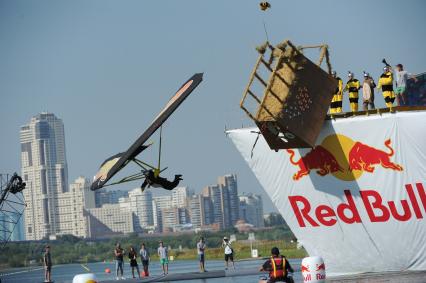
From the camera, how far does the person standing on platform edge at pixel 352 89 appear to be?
3822 cm

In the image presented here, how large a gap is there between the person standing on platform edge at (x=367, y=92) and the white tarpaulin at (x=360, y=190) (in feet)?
3.60

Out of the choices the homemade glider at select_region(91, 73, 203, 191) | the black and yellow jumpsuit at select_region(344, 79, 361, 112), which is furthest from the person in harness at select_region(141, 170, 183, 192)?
the black and yellow jumpsuit at select_region(344, 79, 361, 112)

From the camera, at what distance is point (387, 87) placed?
3753cm

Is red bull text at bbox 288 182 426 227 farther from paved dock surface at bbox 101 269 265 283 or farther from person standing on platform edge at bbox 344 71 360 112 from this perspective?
paved dock surface at bbox 101 269 265 283

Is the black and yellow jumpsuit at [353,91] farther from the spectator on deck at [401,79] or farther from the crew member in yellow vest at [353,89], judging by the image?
the spectator on deck at [401,79]

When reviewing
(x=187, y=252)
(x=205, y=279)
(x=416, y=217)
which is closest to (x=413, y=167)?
(x=416, y=217)

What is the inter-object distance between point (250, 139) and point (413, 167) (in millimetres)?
6198

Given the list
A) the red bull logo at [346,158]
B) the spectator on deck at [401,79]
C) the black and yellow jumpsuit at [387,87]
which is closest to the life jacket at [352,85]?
the black and yellow jumpsuit at [387,87]

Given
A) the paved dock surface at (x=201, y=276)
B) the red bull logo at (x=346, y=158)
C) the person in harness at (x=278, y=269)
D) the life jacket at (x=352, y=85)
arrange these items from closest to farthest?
the person in harness at (x=278, y=269)
the red bull logo at (x=346, y=158)
the life jacket at (x=352, y=85)
the paved dock surface at (x=201, y=276)

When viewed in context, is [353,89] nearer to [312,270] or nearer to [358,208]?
[358,208]

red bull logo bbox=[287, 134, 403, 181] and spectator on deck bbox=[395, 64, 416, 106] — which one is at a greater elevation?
spectator on deck bbox=[395, 64, 416, 106]

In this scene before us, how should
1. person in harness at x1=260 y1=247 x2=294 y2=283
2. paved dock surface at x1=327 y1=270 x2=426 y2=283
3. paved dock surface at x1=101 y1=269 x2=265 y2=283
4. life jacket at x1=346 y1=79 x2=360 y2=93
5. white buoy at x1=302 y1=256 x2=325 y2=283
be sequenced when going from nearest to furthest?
person in harness at x1=260 y1=247 x2=294 y2=283, white buoy at x1=302 y1=256 x2=325 y2=283, paved dock surface at x1=327 y1=270 x2=426 y2=283, life jacket at x1=346 y1=79 x2=360 y2=93, paved dock surface at x1=101 y1=269 x2=265 y2=283

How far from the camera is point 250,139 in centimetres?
3934

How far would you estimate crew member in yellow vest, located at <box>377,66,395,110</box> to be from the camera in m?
37.5
